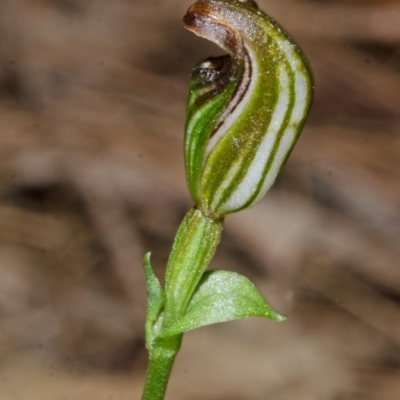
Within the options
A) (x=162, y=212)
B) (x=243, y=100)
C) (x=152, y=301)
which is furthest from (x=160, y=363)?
(x=162, y=212)

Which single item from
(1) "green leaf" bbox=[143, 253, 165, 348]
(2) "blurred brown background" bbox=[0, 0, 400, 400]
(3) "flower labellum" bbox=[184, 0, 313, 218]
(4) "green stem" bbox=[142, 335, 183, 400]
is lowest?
(2) "blurred brown background" bbox=[0, 0, 400, 400]

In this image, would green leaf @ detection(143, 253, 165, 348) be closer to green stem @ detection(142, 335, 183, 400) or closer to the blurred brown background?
green stem @ detection(142, 335, 183, 400)

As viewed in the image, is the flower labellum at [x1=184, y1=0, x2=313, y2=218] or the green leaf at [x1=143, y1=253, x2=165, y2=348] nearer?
the flower labellum at [x1=184, y1=0, x2=313, y2=218]

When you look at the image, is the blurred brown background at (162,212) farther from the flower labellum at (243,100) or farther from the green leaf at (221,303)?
the flower labellum at (243,100)

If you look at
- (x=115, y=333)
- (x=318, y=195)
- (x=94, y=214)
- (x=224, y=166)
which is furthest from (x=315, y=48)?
(x=224, y=166)

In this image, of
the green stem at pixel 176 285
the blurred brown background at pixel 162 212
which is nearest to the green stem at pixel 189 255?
the green stem at pixel 176 285

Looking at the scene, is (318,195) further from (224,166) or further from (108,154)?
(224,166)

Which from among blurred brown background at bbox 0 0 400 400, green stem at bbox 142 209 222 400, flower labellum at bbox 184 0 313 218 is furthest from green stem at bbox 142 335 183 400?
blurred brown background at bbox 0 0 400 400

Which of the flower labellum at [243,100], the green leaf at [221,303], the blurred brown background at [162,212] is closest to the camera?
the flower labellum at [243,100]
